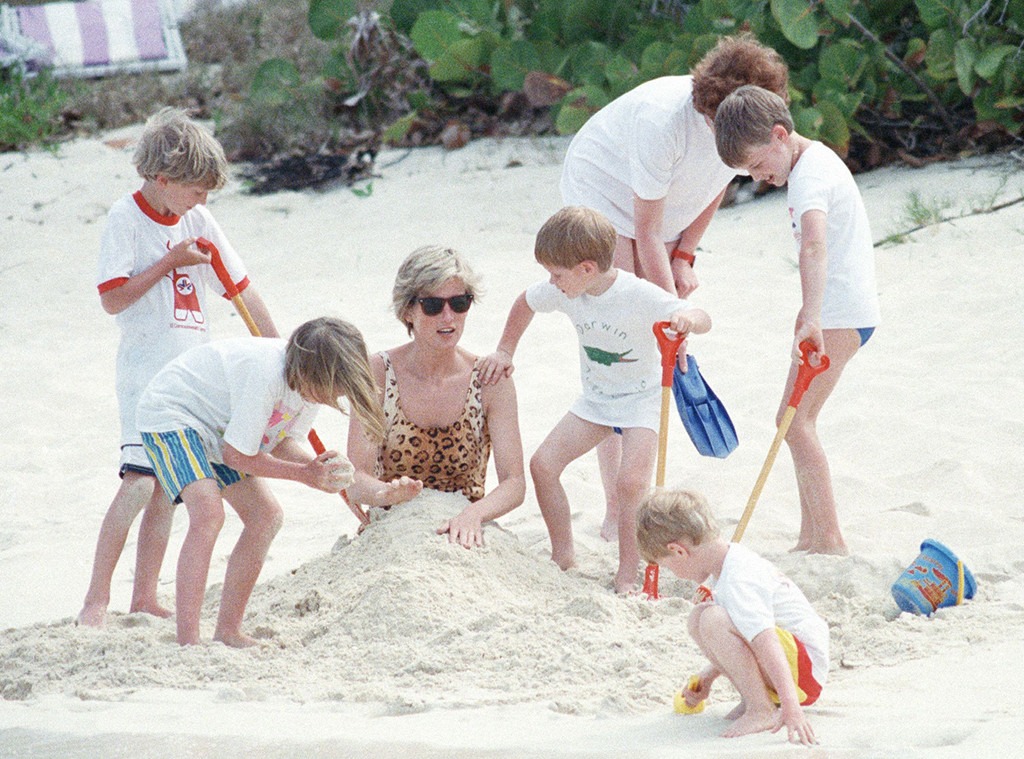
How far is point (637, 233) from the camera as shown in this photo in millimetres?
4527

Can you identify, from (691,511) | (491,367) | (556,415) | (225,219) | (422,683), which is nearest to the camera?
(691,511)

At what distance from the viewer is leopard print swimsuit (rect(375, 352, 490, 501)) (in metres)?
4.38

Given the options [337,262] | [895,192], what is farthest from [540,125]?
[895,192]

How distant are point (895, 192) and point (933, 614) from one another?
4.60 m

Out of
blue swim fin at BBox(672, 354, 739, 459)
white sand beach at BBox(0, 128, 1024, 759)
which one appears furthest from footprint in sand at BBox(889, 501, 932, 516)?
blue swim fin at BBox(672, 354, 739, 459)

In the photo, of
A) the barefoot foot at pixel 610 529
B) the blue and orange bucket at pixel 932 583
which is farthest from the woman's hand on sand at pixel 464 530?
the blue and orange bucket at pixel 932 583

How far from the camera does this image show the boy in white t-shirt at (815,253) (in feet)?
13.2

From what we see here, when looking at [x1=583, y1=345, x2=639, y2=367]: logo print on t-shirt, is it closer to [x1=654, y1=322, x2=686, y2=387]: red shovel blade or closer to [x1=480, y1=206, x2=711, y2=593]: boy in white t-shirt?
[x1=480, y1=206, x2=711, y2=593]: boy in white t-shirt

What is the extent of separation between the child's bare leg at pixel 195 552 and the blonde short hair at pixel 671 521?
1.27 m

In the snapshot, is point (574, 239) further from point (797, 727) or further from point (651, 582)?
point (797, 727)

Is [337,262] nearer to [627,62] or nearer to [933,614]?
[627,62]

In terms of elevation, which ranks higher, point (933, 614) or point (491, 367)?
point (491, 367)

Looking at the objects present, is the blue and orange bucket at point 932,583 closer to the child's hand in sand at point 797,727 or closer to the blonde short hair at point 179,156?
the child's hand in sand at point 797,727

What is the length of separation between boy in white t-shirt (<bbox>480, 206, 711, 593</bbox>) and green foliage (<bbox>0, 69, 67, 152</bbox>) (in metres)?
7.09
